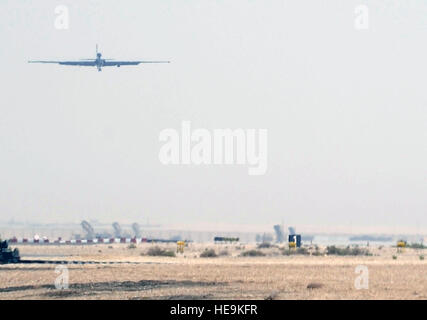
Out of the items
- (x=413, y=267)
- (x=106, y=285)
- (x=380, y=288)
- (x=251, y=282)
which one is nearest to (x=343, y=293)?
(x=380, y=288)

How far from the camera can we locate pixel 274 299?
136 ft

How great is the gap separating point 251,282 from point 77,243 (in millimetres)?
104864

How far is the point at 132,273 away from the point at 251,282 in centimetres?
1123
